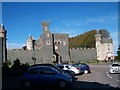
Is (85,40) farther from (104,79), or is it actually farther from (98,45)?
(104,79)

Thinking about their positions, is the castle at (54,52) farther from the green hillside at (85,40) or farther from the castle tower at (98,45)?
the green hillside at (85,40)

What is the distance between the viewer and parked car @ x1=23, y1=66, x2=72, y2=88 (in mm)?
19281

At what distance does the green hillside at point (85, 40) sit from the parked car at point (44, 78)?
364ft

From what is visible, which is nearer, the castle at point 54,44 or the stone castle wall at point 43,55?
the stone castle wall at point 43,55

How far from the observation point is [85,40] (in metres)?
138

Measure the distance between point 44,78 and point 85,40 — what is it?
392 ft

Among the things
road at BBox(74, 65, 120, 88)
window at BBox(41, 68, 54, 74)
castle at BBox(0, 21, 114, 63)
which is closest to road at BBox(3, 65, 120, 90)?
road at BBox(74, 65, 120, 88)

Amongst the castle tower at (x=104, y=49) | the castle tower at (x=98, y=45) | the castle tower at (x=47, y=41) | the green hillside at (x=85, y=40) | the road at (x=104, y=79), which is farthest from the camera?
the green hillside at (x=85, y=40)

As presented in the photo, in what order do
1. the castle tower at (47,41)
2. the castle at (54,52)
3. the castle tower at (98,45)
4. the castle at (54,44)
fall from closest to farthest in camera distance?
the castle tower at (47,41) < the castle at (54,52) < the castle at (54,44) < the castle tower at (98,45)

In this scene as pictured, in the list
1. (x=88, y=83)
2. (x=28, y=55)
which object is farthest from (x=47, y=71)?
(x=28, y=55)

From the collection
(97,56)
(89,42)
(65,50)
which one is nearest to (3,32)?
(65,50)

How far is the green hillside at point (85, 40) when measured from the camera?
133m

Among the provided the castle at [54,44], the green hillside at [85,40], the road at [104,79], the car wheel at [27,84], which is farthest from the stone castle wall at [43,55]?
the car wheel at [27,84]

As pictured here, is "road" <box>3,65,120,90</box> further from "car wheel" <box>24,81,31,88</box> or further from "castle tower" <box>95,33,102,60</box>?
"castle tower" <box>95,33,102,60</box>
